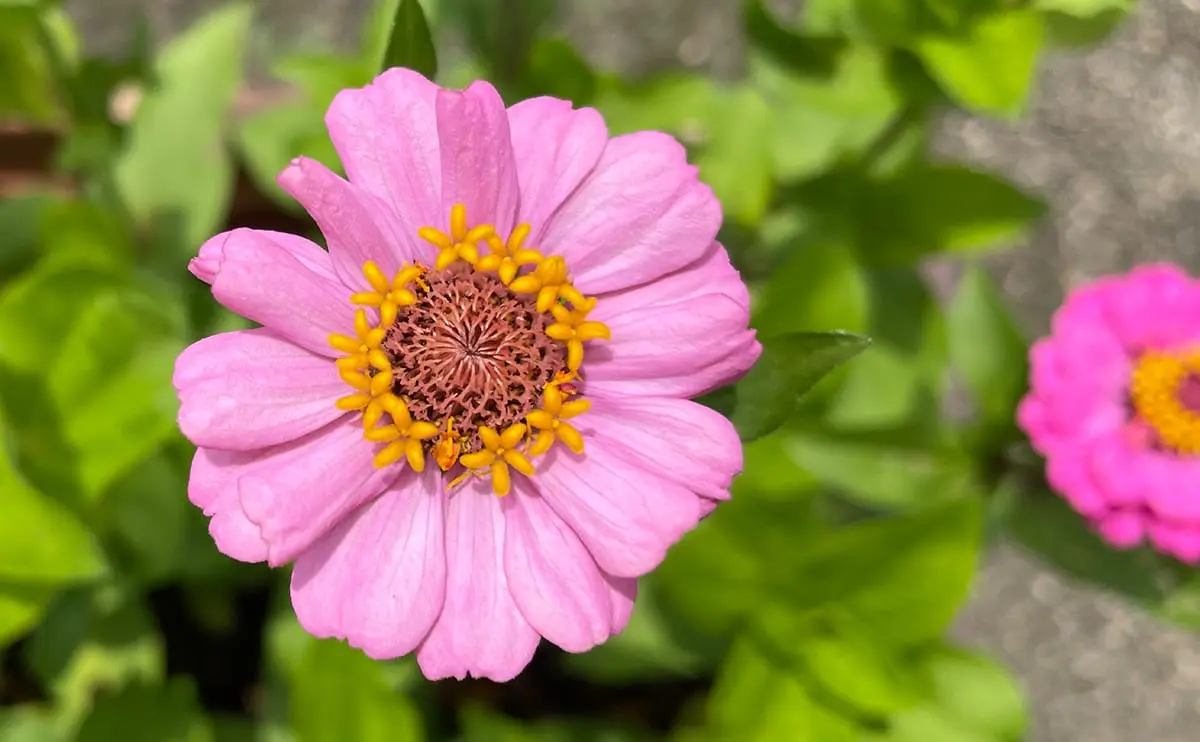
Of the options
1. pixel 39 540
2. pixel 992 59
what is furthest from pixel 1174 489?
pixel 39 540

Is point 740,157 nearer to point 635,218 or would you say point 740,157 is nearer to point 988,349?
point 988,349

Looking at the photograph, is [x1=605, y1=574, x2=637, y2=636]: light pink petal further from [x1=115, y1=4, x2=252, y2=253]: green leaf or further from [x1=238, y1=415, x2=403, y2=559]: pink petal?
[x1=115, y1=4, x2=252, y2=253]: green leaf

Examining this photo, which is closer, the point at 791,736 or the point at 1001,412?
the point at 791,736

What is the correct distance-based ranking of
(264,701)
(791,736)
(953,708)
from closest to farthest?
(791,736)
(953,708)
(264,701)

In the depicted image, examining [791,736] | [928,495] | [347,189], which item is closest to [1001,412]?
[928,495]

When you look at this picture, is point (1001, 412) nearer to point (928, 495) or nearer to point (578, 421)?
point (928, 495)

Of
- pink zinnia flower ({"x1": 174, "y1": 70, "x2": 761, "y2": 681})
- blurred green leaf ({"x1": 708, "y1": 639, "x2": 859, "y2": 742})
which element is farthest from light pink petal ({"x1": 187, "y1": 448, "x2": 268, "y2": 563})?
blurred green leaf ({"x1": 708, "y1": 639, "x2": 859, "y2": 742})
